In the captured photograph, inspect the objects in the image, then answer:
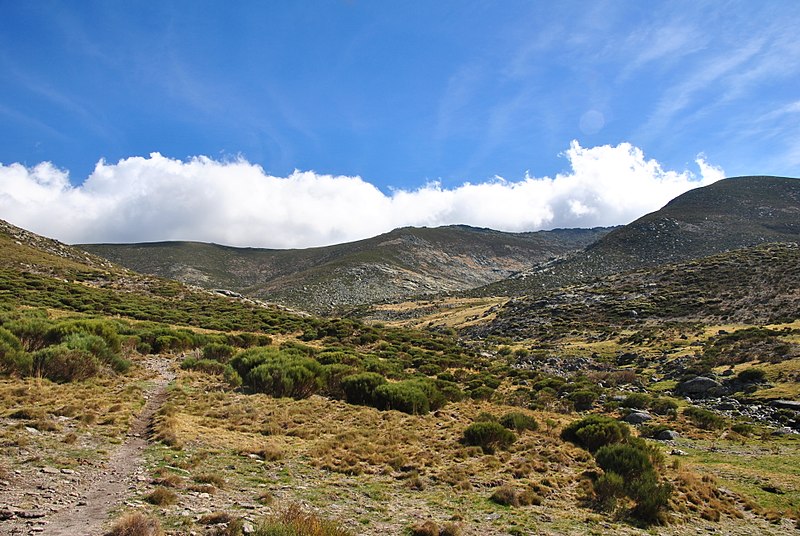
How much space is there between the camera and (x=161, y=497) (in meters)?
7.44

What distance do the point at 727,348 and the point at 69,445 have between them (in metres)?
41.6

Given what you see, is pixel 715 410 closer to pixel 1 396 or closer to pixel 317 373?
pixel 317 373

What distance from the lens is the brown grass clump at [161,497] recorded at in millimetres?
7379

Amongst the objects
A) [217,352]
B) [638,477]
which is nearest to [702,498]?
[638,477]

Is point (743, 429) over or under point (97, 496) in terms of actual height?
under

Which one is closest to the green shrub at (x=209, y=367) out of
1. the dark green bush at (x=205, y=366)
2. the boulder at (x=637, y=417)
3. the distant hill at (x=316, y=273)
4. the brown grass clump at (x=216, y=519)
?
the dark green bush at (x=205, y=366)

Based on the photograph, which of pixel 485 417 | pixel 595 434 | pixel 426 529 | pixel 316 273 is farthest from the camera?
A: pixel 316 273

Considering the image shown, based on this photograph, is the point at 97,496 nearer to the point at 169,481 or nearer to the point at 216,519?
the point at 169,481

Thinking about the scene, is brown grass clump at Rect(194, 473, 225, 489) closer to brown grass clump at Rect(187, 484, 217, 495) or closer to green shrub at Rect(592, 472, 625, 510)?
brown grass clump at Rect(187, 484, 217, 495)

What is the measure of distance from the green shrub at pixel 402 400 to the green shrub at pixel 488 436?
11.7 ft

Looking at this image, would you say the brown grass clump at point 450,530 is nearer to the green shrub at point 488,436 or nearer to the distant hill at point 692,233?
the green shrub at point 488,436

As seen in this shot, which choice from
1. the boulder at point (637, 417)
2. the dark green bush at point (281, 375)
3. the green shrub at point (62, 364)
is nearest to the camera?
the green shrub at point (62, 364)

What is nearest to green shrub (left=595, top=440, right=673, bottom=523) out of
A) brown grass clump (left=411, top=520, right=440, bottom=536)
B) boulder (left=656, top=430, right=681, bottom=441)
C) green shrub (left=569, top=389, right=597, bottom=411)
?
brown grass clump (left=411, top=520, right=440, bottom=536)

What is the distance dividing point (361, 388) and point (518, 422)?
646 cm
